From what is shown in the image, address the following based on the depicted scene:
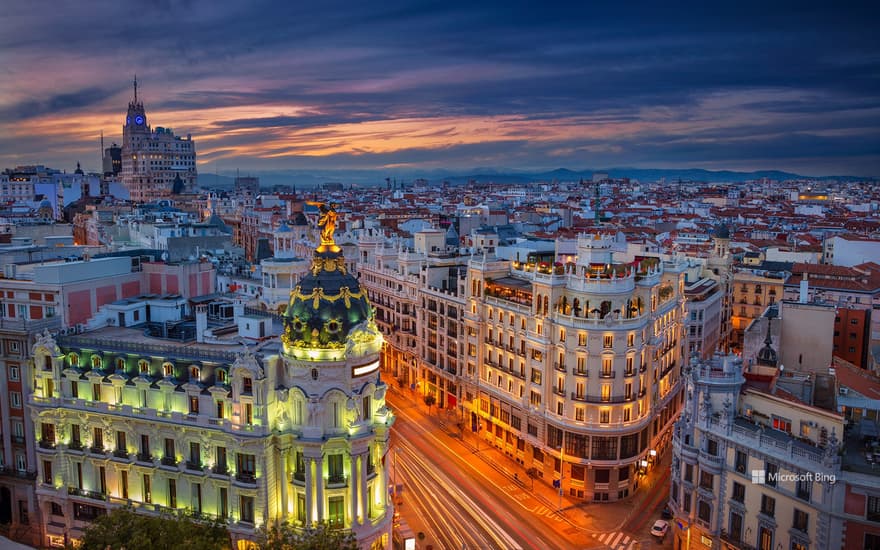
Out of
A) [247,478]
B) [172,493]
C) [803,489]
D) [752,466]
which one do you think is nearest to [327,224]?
[247,478]

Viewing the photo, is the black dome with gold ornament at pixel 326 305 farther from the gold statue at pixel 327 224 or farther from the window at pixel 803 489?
the window at pixel 803 489

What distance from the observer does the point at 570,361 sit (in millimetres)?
84500

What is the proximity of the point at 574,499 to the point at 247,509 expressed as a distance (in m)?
41.5

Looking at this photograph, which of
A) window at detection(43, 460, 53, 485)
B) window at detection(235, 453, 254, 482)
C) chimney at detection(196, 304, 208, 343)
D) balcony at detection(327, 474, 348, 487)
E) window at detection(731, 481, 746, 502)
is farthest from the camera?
chimney at detection(196, 304, 208, 343)

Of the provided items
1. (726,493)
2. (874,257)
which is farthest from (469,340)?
(874,257)

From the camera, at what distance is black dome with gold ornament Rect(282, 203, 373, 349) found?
60719 mm

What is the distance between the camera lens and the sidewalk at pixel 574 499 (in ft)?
258

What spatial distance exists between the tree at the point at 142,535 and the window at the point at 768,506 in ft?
146

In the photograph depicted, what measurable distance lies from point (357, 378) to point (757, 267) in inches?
4608

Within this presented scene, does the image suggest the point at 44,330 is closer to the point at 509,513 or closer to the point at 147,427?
the point at 147,427

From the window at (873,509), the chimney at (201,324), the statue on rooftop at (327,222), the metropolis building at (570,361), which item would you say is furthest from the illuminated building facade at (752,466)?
the chimney at (201,324)

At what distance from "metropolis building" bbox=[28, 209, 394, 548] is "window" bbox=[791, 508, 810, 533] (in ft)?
115

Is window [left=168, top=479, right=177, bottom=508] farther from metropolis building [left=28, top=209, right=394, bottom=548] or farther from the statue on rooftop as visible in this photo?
the statue on rooftop

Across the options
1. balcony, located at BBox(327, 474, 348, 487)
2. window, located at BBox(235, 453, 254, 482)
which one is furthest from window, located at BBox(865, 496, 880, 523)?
window, located at BBox(235, 453, 254, 482)
